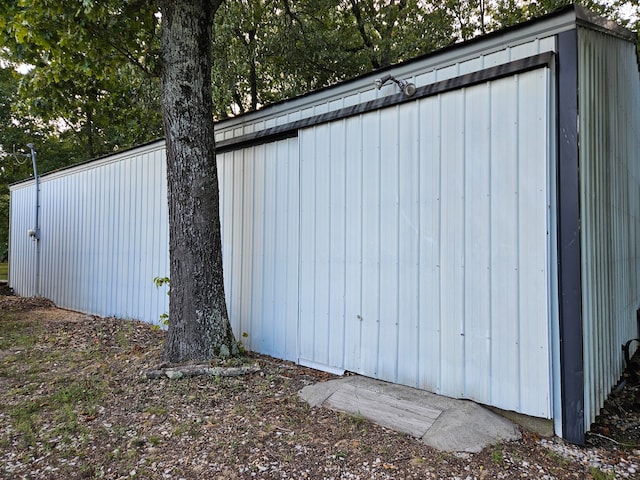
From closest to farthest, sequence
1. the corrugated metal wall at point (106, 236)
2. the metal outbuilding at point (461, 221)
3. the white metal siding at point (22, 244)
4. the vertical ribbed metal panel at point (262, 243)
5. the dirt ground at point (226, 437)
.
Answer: the dirt ground at point (226, 437) → the metal outbuilding at point (461, 221) → the vertical ribbed metal panel at point (262, 243) → the corrugated metal wall at point (106, 236) → the white metal siding at point (22, 244)

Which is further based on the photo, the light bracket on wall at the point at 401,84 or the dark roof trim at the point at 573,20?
the light bracket on wall at the point at 401,84

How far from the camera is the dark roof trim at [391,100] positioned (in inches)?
102

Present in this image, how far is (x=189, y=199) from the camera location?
3.75 meters

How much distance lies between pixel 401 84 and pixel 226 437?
279 cm

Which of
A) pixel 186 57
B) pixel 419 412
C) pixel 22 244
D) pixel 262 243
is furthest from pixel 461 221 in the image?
pixel 22 244

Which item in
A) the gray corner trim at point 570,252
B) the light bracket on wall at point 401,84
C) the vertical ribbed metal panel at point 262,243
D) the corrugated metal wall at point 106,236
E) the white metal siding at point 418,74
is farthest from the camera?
the corrugated metal wall at point 106,236

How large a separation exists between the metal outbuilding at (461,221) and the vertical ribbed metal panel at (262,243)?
0.06 ft

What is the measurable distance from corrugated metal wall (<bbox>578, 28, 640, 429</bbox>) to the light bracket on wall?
1.09 meters

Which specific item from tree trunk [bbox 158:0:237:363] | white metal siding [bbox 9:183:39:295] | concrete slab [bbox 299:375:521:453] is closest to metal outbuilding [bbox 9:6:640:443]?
concrete slab [bbox 299:375:521:453]

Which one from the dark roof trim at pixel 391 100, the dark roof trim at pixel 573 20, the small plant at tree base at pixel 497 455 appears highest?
the dark roof trim at pixel 573 20

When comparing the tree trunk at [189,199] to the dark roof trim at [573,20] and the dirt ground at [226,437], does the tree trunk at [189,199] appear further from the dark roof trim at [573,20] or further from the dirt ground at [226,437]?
the dark roof trim at [573,20]

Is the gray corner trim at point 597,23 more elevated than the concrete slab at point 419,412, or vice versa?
the gray corner trim at point 597,23

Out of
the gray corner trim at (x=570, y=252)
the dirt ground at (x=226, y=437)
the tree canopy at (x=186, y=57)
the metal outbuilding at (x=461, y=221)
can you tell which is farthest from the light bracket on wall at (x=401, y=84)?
the dirt ground at (x=226, y=437)

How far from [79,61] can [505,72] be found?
411cm
